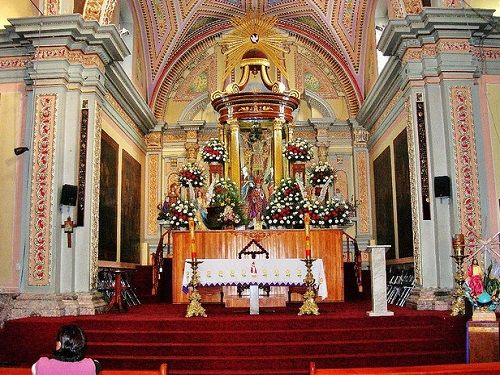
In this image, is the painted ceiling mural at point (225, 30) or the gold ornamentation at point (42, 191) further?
the painted ceiling mural at point (225, 30)

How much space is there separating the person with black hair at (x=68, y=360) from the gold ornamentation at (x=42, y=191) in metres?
5.54

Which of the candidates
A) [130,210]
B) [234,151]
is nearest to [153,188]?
[130,210]

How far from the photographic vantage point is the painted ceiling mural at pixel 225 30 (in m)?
14.6

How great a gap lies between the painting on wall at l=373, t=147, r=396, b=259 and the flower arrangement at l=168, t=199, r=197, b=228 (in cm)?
431

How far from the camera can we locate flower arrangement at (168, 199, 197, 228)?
1048 centimetres

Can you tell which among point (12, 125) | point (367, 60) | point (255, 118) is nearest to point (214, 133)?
point (255, 118)

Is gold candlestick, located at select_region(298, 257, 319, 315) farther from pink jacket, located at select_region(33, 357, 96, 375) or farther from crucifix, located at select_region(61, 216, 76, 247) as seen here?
pink jacket, located at select_region(33, 357, 96, 375)

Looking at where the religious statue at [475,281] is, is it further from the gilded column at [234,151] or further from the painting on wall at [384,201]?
the gilded column at [234,151]

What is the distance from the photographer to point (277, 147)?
13.1m

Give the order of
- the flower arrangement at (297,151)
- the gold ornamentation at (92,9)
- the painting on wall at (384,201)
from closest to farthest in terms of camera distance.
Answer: the gold ornamentation at (92,9) → the flower arrangement at (297,151) → the painting on wall at (384,201)

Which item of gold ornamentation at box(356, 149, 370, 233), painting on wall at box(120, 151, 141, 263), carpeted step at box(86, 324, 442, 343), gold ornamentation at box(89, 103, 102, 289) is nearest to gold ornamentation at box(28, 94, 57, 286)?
gold ornamentation at box(89, 103, 102, 289)

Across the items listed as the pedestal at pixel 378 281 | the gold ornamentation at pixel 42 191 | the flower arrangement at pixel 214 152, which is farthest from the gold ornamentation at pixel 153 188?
the pedestal at pixel 378 281

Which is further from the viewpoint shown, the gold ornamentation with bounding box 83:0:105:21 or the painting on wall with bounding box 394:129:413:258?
the painting on wall with bounding box 394:129:413:258

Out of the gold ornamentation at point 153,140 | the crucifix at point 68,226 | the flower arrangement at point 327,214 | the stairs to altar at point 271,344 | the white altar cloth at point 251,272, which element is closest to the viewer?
the stairs to altar at point 271,344
